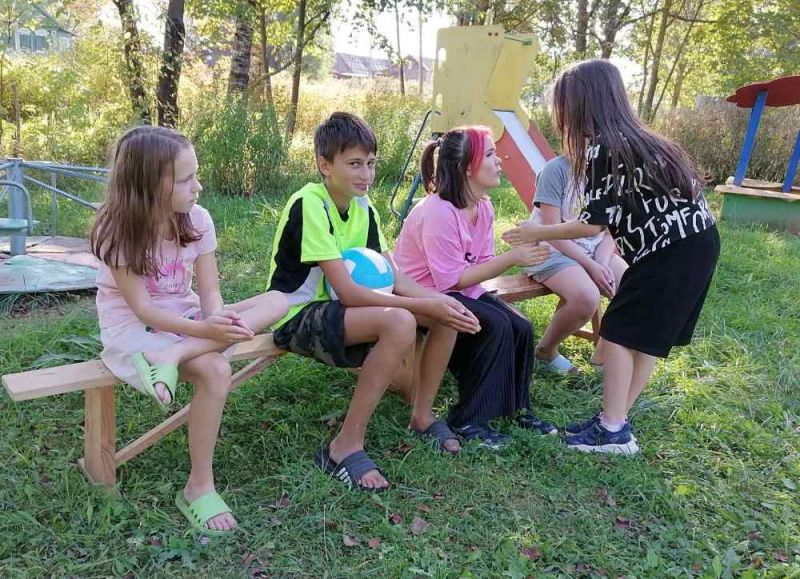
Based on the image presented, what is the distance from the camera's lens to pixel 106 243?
2010 mm

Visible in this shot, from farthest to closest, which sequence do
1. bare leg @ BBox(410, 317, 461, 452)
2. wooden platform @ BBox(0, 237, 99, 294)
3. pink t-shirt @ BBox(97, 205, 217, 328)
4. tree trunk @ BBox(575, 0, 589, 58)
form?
tree trunk @ BBox(575, 0, 589, 58) → wooden platform @ BBox(0, 237, 99, 294) → bare leg @ BBox(410, 317, 461, 452) → pink t-shirt @ BBox(97, 205, 217, 328)

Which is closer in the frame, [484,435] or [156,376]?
[156,376]

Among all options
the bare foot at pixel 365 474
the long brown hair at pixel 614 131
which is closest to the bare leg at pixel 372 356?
the bare foot at pixel 365 474

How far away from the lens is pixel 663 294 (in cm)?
253

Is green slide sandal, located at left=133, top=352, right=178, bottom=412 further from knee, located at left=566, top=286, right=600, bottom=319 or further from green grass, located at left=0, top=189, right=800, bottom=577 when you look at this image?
knee, located at left=566, top=286, right=600, bottom=319

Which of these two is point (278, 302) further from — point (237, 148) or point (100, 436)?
point (237, 148)

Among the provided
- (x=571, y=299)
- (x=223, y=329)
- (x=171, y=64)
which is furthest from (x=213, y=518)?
(x=171, y=64)

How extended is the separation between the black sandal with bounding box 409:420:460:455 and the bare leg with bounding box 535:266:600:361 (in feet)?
2.96

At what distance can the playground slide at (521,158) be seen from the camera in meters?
4.73

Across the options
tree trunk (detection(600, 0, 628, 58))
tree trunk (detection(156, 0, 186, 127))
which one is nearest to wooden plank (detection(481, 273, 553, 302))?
tree trunk (detection(156, 0, 186, 127))

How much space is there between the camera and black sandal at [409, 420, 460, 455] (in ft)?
8.52

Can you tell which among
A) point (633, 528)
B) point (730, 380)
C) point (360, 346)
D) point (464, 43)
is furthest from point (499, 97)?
point (633, 528)

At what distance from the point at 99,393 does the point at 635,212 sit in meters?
1.97

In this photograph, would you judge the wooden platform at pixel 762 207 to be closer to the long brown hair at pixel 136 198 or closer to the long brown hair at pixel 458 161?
the long brown hair at pixel 458 161
